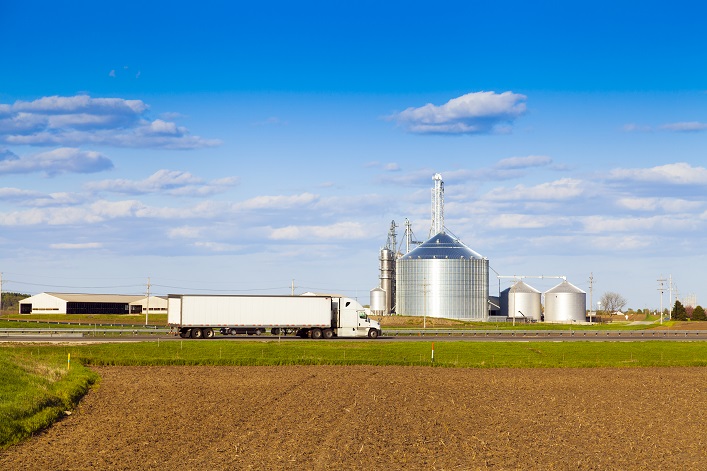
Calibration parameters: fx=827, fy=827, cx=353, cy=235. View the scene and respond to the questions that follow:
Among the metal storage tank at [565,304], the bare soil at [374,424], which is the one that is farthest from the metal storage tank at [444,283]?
the bare soil at [374,424]

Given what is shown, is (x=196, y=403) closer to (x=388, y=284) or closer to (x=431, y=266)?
(x=431, y=266)

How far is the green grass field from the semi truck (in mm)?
5984

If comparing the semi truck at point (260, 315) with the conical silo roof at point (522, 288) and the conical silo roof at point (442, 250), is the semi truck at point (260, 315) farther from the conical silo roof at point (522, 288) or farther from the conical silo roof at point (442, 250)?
the conical silo roof at point (522, 288)

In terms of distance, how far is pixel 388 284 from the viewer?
6732 inches

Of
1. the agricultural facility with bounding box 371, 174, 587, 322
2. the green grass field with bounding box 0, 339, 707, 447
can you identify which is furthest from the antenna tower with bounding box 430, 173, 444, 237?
the green grass field with bounding box 0, 339, 707, 447

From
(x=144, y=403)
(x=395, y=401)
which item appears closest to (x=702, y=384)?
(x=395, y=401)

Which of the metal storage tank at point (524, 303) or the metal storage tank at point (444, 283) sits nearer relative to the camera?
the metal storage tank at point (444, 283)

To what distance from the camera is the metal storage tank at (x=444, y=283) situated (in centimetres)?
15475

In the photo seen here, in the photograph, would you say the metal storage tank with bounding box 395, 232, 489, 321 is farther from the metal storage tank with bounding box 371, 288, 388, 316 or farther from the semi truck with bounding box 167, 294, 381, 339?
the semi truck with bounding box 167, 294, 381, 339

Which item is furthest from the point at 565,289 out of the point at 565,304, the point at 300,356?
the point at 300,356

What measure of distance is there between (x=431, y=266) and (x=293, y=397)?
12219 centimetres

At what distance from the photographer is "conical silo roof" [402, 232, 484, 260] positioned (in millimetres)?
157000

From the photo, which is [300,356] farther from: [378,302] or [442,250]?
[378,302]

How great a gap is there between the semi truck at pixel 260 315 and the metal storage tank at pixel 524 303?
294ft
